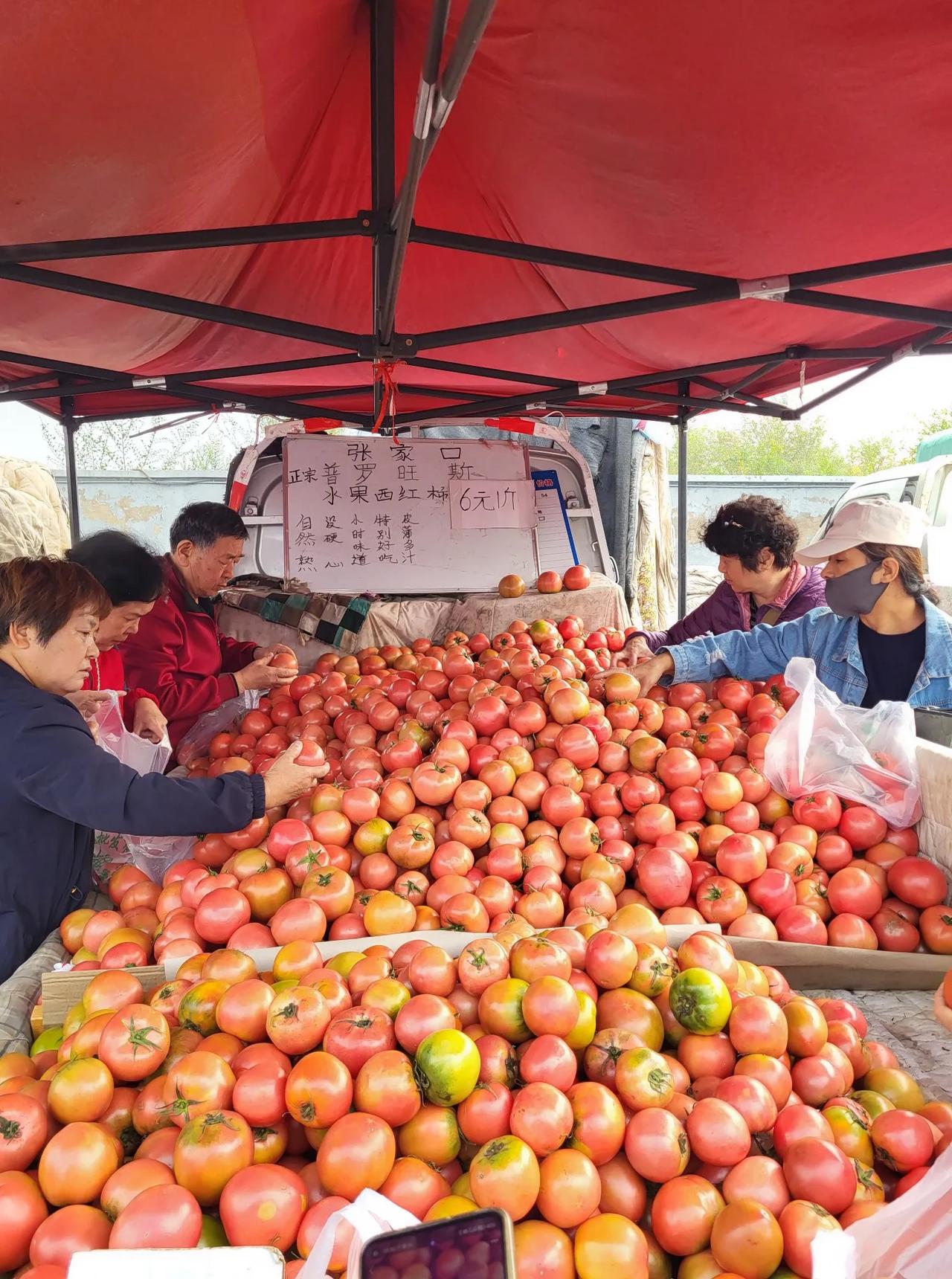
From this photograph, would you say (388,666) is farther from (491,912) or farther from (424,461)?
(424,461)

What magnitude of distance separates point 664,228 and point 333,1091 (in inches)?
101

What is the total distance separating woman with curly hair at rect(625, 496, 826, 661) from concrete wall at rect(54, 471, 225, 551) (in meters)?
13.9

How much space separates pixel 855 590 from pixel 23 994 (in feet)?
8.54

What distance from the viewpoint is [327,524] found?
18.0ft

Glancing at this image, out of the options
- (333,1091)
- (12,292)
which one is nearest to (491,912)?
(333,1091)

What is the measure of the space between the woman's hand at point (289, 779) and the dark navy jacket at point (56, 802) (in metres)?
0.04

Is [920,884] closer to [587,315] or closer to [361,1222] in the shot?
[361,1222]

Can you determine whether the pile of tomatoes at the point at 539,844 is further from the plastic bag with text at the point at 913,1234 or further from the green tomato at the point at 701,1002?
the plastic bag with text at the point at 913,1234

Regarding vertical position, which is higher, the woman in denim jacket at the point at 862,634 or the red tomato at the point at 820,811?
the woman in denim jacket at the point at 862,634

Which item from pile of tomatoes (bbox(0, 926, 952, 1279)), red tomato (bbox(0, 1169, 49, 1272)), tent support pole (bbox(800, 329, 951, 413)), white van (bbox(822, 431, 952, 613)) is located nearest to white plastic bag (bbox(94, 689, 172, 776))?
pile of tomatoes (bbox(0, 926, 952, 1279))

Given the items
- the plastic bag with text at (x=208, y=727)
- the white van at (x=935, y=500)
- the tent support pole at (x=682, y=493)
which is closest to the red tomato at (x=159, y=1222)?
the plastic bag with text at (x=208, y=727)

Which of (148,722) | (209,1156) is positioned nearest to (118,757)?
(148,722)

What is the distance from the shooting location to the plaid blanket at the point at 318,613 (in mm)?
4820

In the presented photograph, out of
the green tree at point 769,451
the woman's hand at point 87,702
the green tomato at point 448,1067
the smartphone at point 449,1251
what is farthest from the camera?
the green tree at point 769,451
